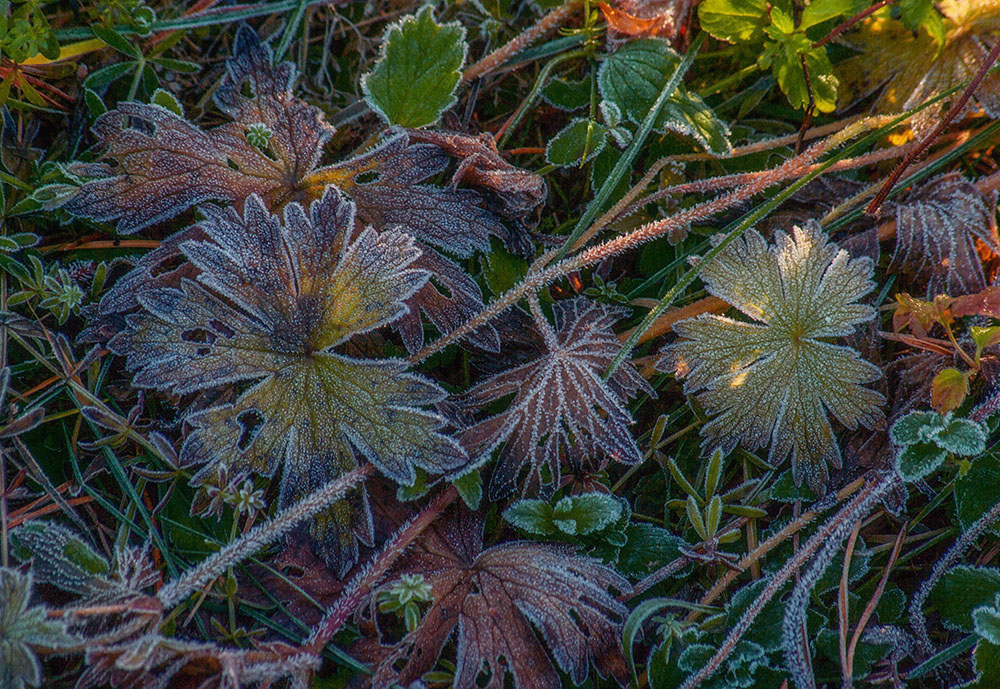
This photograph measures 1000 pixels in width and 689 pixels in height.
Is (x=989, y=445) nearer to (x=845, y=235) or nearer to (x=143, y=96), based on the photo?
(x=845, y=235)


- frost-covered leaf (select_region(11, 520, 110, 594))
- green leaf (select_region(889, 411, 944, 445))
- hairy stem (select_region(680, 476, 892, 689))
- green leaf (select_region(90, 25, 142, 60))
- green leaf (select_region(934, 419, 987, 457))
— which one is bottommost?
frost-covered leaf (select_region(11, 520, 110, 594))

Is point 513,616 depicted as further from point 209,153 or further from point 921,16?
point 921,16

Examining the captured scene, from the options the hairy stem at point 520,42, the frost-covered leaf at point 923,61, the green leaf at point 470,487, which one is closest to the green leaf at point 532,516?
the green leaf at point 470,487

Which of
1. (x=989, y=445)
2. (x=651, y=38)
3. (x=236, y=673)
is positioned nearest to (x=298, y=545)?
(x=236, y=673)

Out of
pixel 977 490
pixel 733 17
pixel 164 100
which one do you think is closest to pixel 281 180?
pixel 164 100

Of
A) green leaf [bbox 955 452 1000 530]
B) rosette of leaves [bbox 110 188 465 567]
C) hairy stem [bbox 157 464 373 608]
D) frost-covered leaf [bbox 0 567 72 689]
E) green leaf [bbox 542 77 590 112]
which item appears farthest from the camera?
green leaf [bbox 542 77 590 112]

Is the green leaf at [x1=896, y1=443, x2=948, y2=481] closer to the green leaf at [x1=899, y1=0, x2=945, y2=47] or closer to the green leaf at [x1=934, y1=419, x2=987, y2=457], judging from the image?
the green leaf at [x1=934, y1=419, x2=987, y2=457]

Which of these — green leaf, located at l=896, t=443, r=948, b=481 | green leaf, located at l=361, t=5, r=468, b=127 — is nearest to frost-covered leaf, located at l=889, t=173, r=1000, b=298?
green leaf, located at l=896, t=443, r=948, b=481
